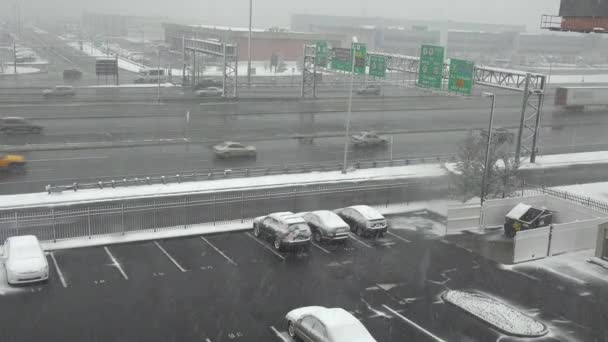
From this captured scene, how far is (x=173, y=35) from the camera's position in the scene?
380ft

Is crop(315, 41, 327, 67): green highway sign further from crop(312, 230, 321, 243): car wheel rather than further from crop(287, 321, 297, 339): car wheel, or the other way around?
crop(287, 321, 297, 339): car wheel

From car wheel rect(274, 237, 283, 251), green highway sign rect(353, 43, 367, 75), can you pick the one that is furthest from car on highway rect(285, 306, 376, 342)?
green highway sign rect(353, 43, 367, 75)

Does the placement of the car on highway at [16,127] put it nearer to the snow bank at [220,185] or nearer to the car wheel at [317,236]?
the snow bank at [220,185]

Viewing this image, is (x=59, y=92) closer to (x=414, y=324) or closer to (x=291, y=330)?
(x=291, y=330)

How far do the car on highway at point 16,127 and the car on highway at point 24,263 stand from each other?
2195 cm

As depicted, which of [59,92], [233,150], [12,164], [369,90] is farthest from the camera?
[369,90]

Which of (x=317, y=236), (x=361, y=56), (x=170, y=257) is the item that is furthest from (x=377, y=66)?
(x=170, y=257)

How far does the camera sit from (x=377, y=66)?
Result: 45.2 m

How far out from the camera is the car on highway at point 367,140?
41.9 metres

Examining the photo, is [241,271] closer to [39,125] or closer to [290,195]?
[290,195]

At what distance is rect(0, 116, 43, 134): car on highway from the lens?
39812mm

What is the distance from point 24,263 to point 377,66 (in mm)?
30940

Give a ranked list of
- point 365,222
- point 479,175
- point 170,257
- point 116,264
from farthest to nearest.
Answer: point 479,175
point 365,222
point 170,257
point 116,264

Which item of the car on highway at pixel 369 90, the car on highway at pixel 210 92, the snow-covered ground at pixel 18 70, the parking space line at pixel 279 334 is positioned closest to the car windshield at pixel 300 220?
the parking space line at pixel 279 334
